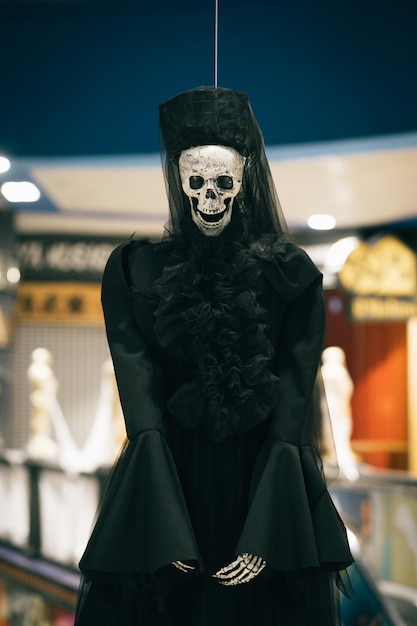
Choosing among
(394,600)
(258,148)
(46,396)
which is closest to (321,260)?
(46,396)

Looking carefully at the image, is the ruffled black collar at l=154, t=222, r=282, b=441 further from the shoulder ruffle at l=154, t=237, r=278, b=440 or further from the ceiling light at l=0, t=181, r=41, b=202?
the ceiling light at l=0, t=181, r=41, b=202

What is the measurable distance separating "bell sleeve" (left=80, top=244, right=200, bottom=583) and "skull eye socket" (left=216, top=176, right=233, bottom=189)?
0.33 metres

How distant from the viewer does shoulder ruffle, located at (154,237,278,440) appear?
4.87 feet

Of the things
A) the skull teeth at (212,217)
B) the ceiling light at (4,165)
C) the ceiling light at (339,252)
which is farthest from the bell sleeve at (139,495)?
the ceiling light at (339,252)

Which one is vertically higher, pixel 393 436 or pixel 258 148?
pixel 258 148

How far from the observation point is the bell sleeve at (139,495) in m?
1.38

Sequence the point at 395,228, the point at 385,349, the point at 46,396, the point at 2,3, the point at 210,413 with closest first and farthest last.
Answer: the point at 210,413
the point at 2,3
the point at 46,396
the point at 395,228
the point at 385,349

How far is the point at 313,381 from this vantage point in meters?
1.54

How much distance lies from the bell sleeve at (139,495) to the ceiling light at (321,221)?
3.38 m

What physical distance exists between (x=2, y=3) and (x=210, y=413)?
91.8 inches

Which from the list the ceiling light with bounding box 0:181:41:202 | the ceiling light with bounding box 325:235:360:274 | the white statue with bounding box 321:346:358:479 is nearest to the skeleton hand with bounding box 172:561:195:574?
the white statue with bounding box 321:346:358:479

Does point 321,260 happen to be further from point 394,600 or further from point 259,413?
point 259,413

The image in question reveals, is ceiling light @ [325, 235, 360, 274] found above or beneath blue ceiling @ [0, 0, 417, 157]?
beneath

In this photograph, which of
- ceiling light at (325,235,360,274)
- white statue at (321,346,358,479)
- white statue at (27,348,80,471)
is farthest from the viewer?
ceiling light at (325,235,360,274)
